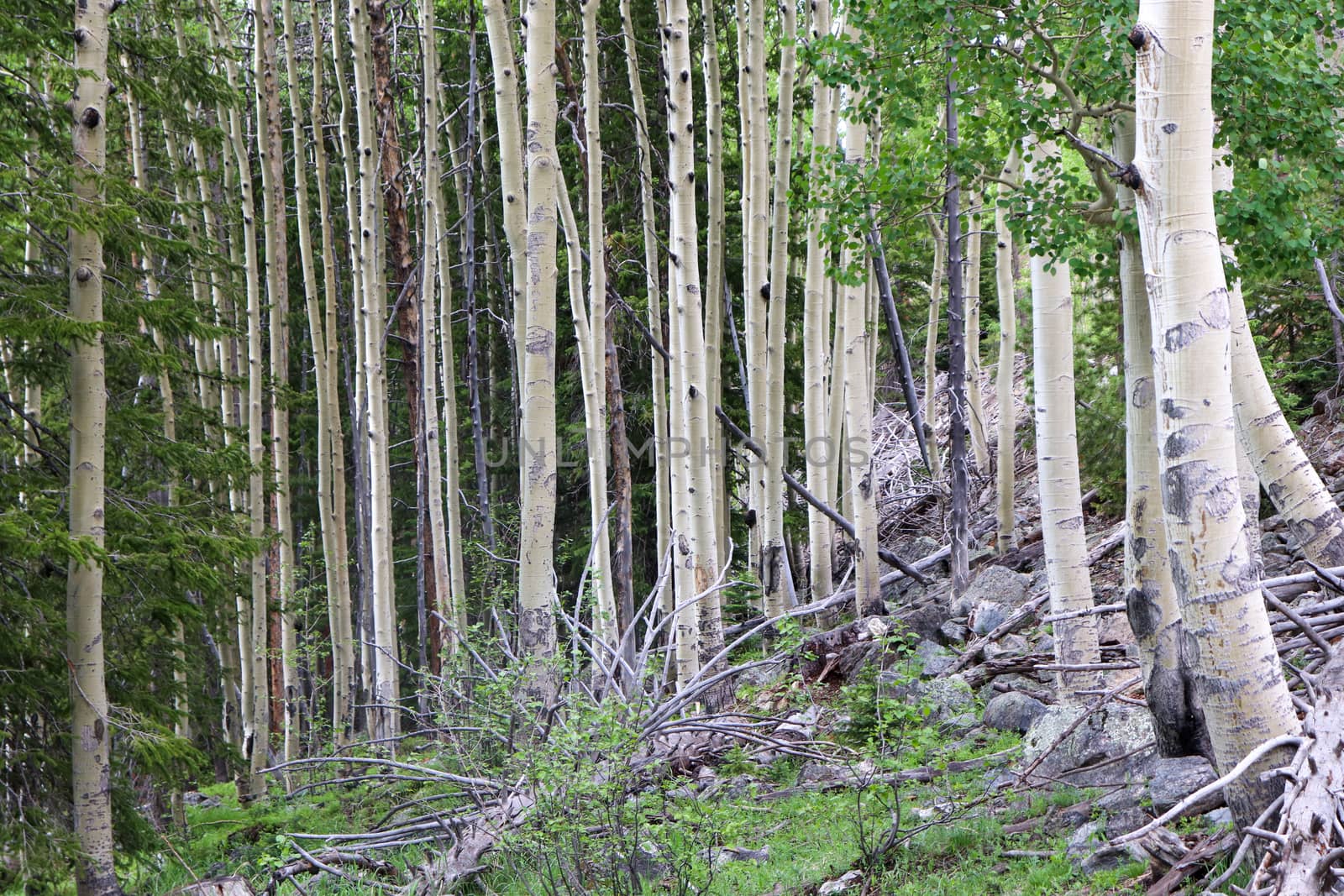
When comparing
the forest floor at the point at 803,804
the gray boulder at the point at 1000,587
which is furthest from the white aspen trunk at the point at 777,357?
the gray boulder at the point at 1000,587

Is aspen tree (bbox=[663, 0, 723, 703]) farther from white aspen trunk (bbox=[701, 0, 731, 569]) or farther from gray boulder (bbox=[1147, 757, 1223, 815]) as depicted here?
gray boulder (bbox=[1147, 757, 1223, 815])

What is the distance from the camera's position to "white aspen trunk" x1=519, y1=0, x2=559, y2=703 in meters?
4.93

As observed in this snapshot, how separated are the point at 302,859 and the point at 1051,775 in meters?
3.94

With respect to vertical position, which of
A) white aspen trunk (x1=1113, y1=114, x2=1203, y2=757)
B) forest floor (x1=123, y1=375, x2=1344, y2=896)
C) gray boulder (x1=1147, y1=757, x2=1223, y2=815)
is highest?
white aspen trunk (x1=1113, y1=114, x2=1203, y2=757)

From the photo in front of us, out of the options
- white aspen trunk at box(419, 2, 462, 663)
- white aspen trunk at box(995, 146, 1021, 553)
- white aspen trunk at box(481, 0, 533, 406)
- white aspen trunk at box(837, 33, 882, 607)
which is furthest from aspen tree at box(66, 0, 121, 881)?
white aspen trunk at box(995, 146, 1021, 553)

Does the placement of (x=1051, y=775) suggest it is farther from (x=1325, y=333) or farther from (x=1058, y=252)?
(x=1325, y=333)

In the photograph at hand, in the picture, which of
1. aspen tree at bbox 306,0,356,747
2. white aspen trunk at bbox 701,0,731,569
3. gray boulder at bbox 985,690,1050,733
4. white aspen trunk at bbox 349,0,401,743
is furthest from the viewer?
aspen tree at bbox 306,0,356,747

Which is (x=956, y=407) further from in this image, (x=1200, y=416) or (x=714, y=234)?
(x=1200, y=416)

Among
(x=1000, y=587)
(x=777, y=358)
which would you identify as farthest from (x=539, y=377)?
(x=1000, y=587)

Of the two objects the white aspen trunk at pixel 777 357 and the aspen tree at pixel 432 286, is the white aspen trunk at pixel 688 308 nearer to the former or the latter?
the white aspen trunk at pixel 777 357

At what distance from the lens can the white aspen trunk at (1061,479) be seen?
592 cm

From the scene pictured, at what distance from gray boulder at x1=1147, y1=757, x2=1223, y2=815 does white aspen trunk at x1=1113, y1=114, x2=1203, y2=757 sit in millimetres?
176

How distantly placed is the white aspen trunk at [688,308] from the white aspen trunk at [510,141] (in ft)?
5.53

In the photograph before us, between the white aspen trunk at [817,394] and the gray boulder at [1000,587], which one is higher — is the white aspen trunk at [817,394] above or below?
above
